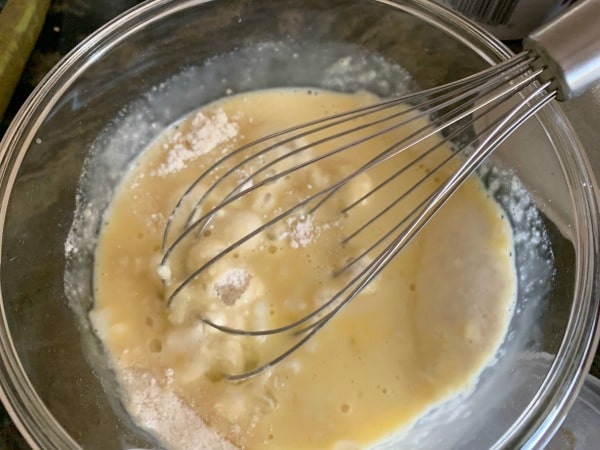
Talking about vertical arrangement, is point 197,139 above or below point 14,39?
below

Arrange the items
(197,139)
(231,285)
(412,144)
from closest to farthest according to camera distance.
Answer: (412,144) < (231,285) < (197,139)

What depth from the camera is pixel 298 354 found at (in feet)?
2.51

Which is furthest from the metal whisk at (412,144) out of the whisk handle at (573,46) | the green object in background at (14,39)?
the green object in background at (14,39)

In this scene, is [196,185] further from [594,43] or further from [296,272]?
[594,43]

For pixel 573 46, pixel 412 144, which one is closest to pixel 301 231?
pixel 412 144

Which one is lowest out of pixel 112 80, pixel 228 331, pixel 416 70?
pixel 228 331

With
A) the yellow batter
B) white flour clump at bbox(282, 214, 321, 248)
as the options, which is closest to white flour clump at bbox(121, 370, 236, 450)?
the yellow batter

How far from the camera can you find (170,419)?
723 millimetres

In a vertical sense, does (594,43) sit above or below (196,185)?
below

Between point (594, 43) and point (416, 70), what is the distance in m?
0.38

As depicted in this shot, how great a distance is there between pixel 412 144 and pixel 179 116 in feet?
1.29

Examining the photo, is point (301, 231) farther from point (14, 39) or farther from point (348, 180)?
point (14, 39)

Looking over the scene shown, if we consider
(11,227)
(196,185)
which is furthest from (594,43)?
(11,227)

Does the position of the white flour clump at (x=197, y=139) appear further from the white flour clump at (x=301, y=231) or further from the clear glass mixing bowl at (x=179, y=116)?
A: the white flour clump at (x=301, y=231)
